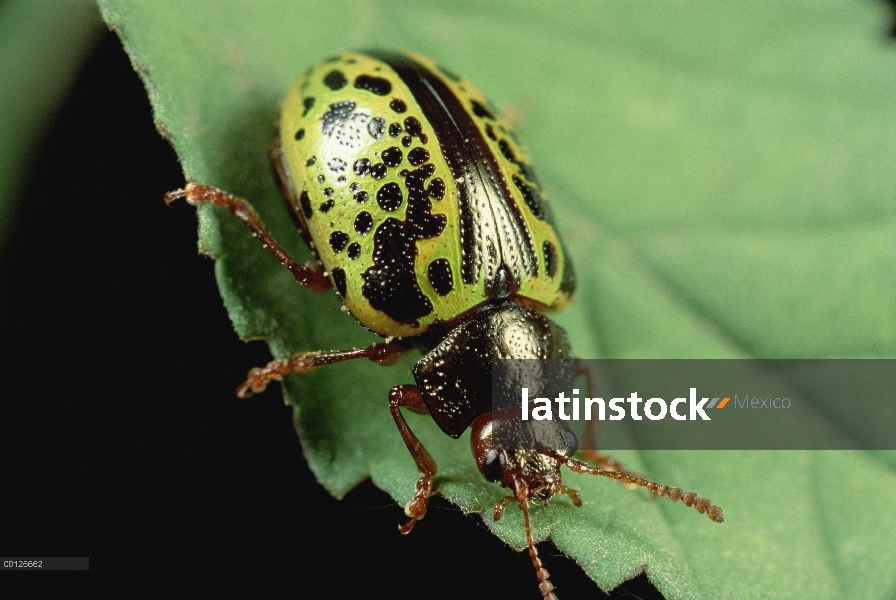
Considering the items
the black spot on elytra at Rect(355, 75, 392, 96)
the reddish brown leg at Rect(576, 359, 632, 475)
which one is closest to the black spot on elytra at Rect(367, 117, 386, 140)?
the black spot on elytra at Rect(355, 75, 392, 96)

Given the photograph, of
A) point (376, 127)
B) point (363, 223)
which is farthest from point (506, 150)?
point (363, 223)

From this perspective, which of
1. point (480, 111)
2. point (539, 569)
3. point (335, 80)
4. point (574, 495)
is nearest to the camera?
point (539, 569)

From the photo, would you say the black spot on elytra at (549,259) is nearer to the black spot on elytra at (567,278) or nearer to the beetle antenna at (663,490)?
the black spot on elytra at (567,278)

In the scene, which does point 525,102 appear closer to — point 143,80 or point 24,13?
point 143,80

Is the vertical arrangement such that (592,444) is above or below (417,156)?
below

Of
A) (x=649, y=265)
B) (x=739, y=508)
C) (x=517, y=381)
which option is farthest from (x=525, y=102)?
(x=739, y=508)

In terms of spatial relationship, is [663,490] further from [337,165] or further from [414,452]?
[337,165]
